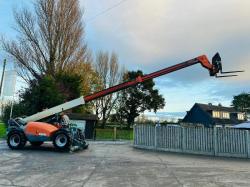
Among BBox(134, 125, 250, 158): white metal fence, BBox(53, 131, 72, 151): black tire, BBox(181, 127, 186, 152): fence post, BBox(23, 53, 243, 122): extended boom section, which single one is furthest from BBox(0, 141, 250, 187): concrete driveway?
BBox(181, 127, 186, 152): fence post

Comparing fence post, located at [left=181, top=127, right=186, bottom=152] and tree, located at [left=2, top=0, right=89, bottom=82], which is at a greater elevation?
tree, located at [left=2, top=0, right=89, bottom=82]

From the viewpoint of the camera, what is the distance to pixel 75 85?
31.8 meters

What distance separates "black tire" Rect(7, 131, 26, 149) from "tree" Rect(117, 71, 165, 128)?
36.8m

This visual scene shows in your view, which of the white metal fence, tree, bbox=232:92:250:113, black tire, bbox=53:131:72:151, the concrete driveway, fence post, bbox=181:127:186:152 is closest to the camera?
the concrete driveway

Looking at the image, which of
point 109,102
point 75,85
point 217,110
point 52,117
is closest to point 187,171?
point 52,117

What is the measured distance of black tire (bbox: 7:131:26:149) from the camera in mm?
15164

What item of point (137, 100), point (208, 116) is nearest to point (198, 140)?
point (137, 100)

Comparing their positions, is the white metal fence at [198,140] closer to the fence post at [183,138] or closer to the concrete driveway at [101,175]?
the fence post at [183,138]

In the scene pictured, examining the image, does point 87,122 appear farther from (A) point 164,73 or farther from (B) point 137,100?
(B) point 137,100

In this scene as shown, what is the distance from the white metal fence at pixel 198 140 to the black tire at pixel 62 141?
615 centimetres

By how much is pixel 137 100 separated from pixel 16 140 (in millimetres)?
39167

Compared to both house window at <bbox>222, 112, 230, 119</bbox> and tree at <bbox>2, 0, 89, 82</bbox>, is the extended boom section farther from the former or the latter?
house window at <bbox>222, 112, 230, 119</bbox>

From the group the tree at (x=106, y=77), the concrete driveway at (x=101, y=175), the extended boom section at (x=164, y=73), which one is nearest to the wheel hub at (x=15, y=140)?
the extended boom section at (x=164, y=73)

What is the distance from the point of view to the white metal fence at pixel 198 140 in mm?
16328
